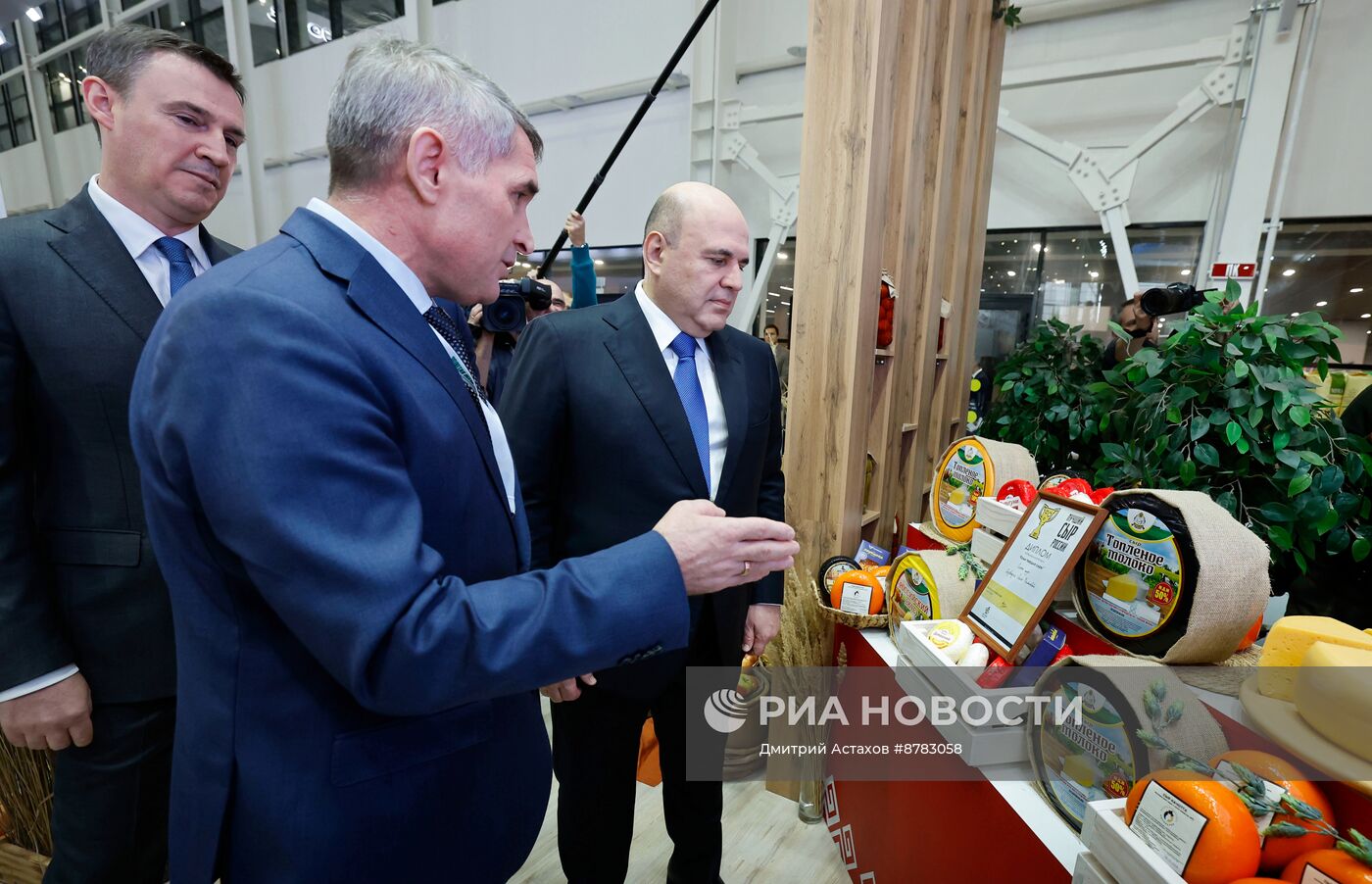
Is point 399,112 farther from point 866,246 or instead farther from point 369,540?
point 866,246

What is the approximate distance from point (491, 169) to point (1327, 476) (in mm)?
1789

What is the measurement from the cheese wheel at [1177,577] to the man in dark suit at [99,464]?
173 centimetres

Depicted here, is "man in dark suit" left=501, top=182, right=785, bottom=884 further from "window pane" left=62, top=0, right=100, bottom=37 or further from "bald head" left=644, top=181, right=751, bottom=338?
"window pane" left=62, top=0, right=100, bottom=37

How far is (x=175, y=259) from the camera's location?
3.99 feet

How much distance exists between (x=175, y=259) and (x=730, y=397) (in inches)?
47.7

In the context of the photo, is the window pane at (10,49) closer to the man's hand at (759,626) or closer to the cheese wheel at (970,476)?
the man's hand at (759,626)

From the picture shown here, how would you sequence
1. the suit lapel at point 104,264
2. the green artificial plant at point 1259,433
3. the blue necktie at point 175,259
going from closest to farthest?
1. the suit lapel at point 104,264
2. the blue necktie at point 175,259
3. the green artificial plant at point 1259,433

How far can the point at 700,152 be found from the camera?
5852mm

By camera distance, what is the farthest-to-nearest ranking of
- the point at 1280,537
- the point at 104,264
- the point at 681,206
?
1. the point at 681,206
2. the point at 1280,537
3. the point at 104,264

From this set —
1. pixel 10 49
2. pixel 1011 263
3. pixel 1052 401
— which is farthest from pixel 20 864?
pixel 10 49

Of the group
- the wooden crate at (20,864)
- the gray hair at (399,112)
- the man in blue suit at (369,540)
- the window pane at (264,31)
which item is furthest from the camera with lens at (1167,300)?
the window pane at (264,31)

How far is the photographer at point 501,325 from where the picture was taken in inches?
98.3

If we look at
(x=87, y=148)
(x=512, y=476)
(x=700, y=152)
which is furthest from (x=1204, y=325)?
(x=87, y=148)

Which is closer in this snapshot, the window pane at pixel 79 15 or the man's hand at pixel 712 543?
the man's hand at pixel 712 543
